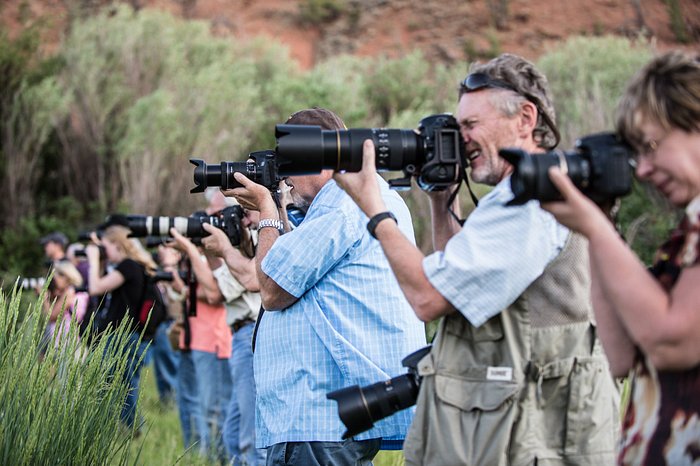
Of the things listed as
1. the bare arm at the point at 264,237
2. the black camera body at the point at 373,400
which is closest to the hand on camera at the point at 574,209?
the black camera body at the point at 373,400

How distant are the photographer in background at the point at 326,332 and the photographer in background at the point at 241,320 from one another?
1.43 meters

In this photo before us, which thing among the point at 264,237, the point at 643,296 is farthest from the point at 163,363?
the point at 643,296

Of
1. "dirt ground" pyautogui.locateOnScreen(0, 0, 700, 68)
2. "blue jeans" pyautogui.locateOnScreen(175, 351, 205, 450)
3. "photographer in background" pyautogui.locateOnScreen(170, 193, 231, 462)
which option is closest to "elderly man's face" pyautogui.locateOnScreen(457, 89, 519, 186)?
"photographer in background" pyautogui.locateOnScreen(170, 193, 231, 462)

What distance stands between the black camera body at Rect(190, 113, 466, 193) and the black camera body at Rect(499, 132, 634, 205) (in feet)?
1.75

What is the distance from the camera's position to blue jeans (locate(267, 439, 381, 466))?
11.6 ft

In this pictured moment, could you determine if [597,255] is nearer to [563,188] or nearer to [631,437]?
[563,188]

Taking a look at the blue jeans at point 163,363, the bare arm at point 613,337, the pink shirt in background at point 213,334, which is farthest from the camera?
the blue jeans at point 163,363

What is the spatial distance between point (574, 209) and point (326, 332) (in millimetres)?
1619

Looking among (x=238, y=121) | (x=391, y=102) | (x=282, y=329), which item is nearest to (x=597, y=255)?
(x=282, y=329)

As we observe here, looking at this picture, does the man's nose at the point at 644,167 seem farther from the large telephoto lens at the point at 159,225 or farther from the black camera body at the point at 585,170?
the large telephoto lens at the point at 159,225

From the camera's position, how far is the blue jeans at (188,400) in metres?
7.33

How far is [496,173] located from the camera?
292 centimetres

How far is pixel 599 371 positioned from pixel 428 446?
57cm

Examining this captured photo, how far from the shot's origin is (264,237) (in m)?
4.16
